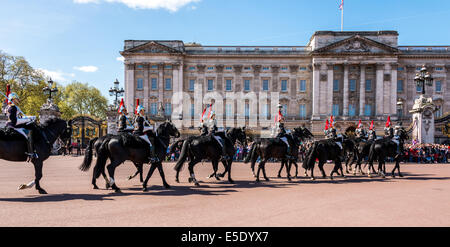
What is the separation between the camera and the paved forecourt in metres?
6.01

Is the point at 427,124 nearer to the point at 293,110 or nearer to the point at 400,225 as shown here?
the point at 400,225

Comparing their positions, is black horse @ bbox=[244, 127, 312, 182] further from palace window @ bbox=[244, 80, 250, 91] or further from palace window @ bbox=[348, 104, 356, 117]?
palace window @ bbox=[348, 104, 356, 117]

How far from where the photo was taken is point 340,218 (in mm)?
6273

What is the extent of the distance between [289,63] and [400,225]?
154ft

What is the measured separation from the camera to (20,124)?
9.05m

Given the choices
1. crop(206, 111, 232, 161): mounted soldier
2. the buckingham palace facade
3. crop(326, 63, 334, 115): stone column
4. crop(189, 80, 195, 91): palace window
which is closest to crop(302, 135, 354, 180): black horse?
crop(206, 111, 232, 161): mounted soldier

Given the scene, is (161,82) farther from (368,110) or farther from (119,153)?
(119,153)

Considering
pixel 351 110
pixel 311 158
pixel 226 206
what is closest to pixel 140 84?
pixel 351 110

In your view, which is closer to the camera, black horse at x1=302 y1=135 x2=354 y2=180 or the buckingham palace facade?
black horse at x1=302 y1=135 x2=354 y2=180

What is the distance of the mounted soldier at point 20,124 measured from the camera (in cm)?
889

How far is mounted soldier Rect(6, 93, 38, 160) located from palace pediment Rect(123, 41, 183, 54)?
41.4 m

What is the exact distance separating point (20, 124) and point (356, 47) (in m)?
48.8

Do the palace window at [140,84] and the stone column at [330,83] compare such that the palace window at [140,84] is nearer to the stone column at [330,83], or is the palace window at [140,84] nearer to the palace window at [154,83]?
the palace window at [154,83]
